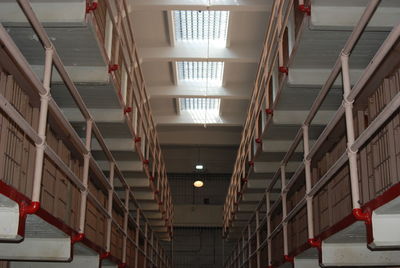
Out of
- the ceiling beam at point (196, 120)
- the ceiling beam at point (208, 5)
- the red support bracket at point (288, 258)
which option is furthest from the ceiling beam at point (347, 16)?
the ceiling beam at point (196, 120)

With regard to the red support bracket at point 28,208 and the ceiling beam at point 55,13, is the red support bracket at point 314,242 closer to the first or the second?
the red support bracket at point 28,208

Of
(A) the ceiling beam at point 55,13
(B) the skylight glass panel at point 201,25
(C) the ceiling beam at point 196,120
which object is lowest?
(A) the ceiling beam at point 55,13

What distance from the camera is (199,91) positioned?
14891mm

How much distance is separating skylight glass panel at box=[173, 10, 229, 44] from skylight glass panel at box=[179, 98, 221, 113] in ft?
11.8

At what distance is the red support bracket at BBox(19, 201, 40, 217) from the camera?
164 inches

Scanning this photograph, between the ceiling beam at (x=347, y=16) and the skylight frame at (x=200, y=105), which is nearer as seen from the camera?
the ceiling beam at (x=347, y=16)

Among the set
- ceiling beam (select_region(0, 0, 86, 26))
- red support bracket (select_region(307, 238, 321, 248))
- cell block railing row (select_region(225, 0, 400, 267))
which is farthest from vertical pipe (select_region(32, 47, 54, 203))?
red support bracket (select_region(307, 238, 321, 248))

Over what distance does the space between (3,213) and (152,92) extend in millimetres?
11026

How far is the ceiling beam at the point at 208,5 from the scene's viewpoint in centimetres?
1119

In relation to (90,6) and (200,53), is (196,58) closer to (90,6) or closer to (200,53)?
(200,53)

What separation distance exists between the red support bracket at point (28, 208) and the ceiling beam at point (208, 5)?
24.8 feet

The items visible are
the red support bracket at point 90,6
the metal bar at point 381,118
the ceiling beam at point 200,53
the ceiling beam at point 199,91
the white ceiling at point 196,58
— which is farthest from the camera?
the ceiling beam at point 199,91

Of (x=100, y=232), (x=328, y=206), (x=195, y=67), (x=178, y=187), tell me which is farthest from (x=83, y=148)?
(x=178, y=187)

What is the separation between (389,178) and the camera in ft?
14.2
